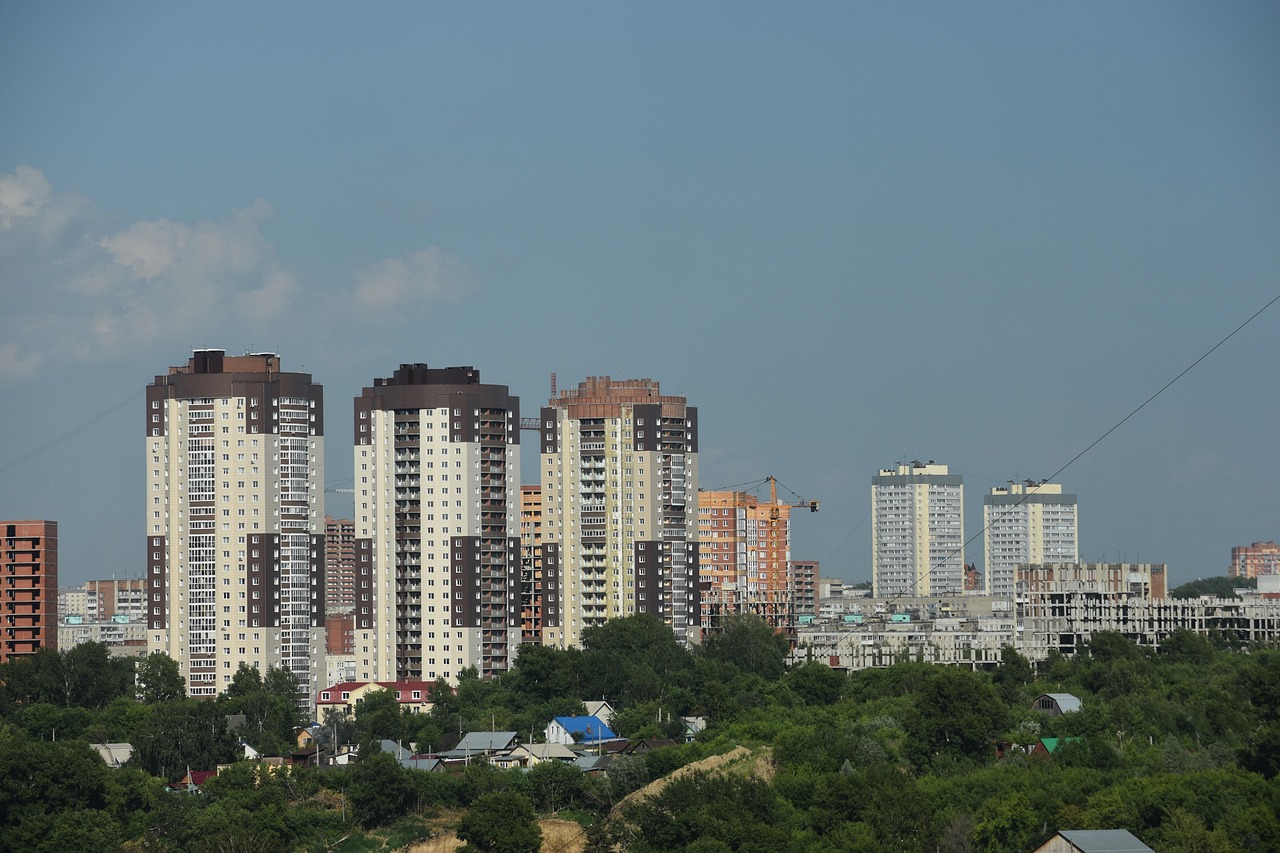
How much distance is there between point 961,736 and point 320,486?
3326cm

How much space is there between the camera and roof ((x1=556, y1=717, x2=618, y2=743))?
239 feet

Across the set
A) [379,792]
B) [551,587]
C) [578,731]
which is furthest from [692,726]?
[551,587]

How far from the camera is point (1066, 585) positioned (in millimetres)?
113500

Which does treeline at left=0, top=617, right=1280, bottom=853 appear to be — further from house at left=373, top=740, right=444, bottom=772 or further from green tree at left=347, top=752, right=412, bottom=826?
house at left=373, top=740, right=444, bottom=772

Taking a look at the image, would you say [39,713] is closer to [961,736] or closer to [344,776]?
[344,776]

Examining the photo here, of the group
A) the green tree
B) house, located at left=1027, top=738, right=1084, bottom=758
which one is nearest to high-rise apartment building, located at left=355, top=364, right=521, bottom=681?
the green tree

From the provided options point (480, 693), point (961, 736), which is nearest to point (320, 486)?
point (480, 693)

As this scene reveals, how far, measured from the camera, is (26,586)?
90.6 meters

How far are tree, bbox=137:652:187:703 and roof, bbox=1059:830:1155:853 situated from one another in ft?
145

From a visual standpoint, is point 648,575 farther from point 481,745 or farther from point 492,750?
point 492,750

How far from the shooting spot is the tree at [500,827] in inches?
2055

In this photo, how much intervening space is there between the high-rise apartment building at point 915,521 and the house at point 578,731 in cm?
10853

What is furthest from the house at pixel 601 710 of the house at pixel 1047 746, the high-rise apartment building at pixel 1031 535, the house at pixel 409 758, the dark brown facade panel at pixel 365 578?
the high-rise apartment building at pixel 1031 535

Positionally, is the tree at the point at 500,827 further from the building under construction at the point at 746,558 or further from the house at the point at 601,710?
the building under construction at the point at 746,558
